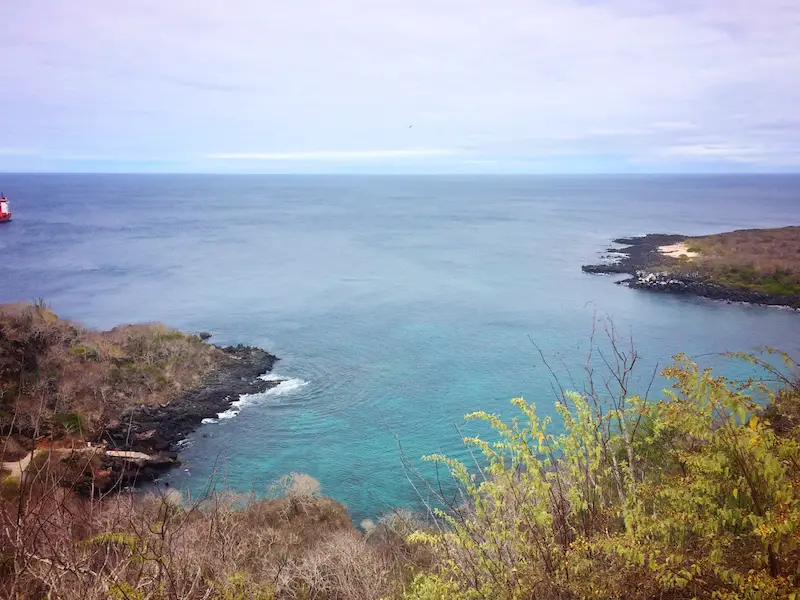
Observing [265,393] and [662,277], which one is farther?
[662,277]

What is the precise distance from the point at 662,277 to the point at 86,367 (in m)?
53.2

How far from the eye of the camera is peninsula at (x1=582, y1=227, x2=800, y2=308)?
54.4 meters

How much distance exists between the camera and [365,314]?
4975cm

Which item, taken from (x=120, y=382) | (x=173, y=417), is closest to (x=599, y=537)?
(x=173, y=417)

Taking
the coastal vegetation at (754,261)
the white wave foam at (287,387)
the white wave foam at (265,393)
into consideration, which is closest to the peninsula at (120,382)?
the white wave foam at (265,393)

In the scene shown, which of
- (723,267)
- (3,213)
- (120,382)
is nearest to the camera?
(120,382)

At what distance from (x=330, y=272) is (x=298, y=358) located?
93.0 ft

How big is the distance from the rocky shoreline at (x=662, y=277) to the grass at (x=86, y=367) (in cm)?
4367

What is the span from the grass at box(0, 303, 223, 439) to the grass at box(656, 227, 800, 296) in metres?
49.7

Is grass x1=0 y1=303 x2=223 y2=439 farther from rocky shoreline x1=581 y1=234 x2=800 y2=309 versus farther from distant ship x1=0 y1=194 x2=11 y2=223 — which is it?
distant ship x1=0 y1=194 x2=11 y2=223

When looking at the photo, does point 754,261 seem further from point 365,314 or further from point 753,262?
point 365,314

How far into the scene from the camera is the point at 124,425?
29844 millimetres

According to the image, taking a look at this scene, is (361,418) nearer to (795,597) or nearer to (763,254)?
(795,597)

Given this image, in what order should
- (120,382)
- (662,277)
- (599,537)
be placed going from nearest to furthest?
(599,537), (120,382), (662,277)
